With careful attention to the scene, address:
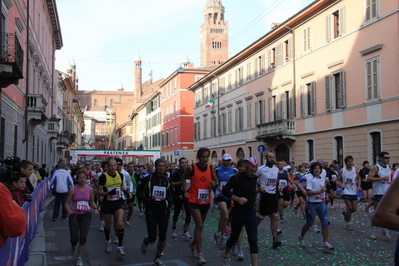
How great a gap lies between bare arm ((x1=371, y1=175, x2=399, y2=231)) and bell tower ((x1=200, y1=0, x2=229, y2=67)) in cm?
11381

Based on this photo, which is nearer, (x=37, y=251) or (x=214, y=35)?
(x=37, y=251)

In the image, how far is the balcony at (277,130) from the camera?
3059cm

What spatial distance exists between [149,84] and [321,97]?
330ft

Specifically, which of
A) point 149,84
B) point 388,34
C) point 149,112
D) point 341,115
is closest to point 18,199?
point 388,34

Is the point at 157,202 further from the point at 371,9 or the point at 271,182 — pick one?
the point at 371,9

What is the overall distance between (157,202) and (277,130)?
24683 mm

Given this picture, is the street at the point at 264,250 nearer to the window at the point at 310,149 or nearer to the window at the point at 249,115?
the window at the point at 310,149

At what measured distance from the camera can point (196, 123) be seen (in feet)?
179

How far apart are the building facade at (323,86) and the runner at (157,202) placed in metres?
15.7

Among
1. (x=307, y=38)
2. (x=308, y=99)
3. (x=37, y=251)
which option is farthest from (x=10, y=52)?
(x=307, y=38)

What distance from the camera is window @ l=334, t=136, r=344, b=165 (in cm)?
2542

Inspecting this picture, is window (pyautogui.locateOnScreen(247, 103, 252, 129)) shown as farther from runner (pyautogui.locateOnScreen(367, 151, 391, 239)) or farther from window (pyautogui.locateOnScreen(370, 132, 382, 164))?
runner (pyautogui.locateOnScreen(367, 151, 391, 239))

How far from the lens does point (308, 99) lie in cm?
2930

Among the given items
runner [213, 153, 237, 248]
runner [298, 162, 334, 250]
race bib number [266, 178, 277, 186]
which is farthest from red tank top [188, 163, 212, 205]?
runner [298, 162, 334, 250]
